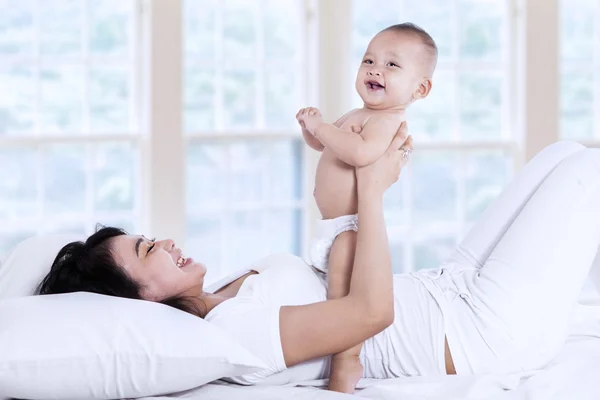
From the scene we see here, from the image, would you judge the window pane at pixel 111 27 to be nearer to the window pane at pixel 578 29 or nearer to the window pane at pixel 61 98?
the window pane at pixel 61 98

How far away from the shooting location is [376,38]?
7.31ft

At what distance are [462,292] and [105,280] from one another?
945 millimetres

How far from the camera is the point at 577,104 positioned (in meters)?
4.99

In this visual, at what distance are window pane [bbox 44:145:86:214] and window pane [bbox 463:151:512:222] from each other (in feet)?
7.36

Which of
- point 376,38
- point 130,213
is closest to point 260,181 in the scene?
point 130,213

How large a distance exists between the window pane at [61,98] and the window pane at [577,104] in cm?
291

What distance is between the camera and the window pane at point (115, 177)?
14.3 ft

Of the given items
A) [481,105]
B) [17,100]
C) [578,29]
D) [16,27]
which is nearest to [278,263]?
[17,100]

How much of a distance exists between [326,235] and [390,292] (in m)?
0.31

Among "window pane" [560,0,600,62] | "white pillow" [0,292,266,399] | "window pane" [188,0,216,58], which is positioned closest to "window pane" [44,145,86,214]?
"window pane" [188,0,216,58]

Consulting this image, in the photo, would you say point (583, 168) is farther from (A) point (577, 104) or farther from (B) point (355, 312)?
(A) point (577, 104)

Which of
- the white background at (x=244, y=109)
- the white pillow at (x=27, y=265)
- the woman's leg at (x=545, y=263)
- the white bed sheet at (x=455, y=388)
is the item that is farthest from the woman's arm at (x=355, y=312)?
the white background at (x=244, y=109)

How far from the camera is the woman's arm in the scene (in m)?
1.89

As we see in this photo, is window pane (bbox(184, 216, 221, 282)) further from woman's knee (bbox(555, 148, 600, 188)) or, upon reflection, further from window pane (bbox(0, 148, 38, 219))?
woman's knee (bbox(555, 148, 600, 188))
